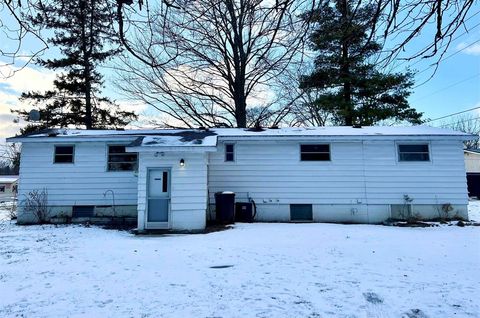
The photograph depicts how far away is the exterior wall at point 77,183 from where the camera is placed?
1149cm

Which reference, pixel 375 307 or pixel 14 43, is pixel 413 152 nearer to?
pixel 375 307

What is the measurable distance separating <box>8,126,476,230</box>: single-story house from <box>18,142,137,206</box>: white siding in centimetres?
4

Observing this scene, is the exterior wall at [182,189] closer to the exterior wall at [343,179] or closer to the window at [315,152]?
the exterior wall at [343,179]

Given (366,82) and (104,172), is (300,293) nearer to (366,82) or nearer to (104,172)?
(104,172)

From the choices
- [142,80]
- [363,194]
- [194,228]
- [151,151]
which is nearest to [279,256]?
[194,228]

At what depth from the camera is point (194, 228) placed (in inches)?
383

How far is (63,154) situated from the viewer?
11.7 metres

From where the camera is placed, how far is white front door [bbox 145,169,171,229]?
9.71 metres

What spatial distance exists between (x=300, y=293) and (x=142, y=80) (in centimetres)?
1531

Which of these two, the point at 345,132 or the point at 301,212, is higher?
the point at 345,132

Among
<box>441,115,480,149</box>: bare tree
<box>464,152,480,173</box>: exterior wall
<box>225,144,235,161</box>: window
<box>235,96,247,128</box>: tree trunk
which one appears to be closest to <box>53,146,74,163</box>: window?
<box>225,144,235,161</box>: window

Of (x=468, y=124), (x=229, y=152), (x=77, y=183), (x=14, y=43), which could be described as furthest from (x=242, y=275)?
(x=468, y=124)

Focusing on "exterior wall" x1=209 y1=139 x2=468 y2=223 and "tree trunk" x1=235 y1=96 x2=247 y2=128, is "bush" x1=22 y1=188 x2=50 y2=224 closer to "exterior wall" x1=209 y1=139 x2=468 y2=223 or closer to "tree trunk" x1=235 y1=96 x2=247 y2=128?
"exterior wall" x1=209 y1=139 x2=468 y2=223

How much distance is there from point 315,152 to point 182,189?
5230mm
